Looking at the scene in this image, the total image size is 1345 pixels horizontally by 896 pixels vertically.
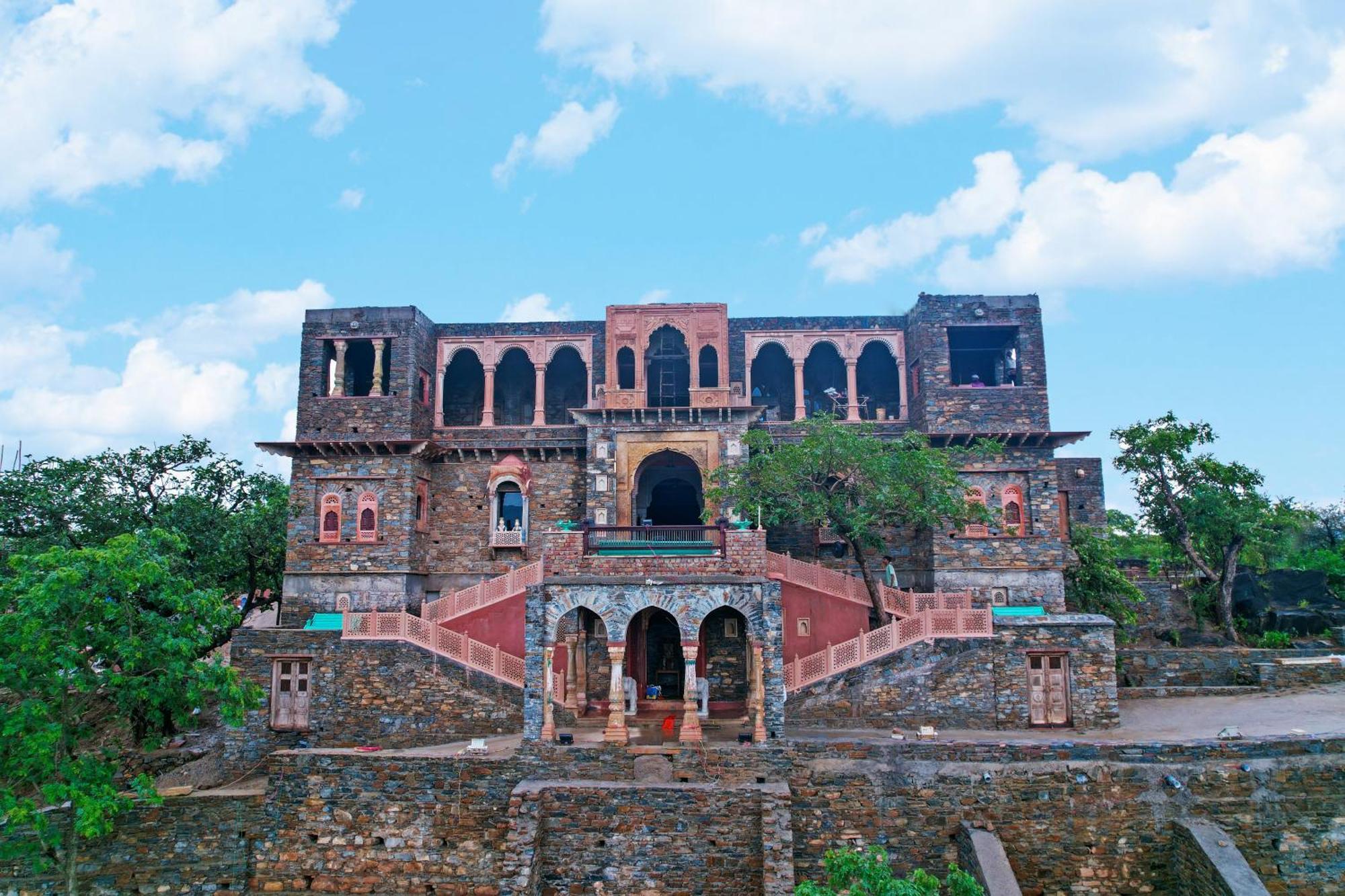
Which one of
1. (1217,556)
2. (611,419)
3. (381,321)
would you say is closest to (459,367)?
(381,321)

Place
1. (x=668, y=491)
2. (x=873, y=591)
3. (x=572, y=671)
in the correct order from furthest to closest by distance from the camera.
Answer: (x=668, y=491) < (x=873, y=591) < (x=572, y=671)

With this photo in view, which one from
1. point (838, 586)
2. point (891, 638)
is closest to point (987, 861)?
point (891, 638)

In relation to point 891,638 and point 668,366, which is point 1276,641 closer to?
point 891,638

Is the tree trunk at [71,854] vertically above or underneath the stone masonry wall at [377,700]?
underneath

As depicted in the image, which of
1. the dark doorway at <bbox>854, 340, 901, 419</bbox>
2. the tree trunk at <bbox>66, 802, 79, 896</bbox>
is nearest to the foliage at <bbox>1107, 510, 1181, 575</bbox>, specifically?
the dark doorway at <bbox>854, 340, 901, 419</bbox>

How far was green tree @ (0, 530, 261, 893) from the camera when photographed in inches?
628

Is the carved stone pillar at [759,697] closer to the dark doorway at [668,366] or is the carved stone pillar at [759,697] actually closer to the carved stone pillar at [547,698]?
the carved stone pillar at [547,698]

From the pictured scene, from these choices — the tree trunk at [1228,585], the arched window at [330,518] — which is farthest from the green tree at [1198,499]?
the arched window at [330,518]

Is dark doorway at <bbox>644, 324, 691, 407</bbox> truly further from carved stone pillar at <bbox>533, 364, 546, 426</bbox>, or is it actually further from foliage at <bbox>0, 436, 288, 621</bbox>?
foliage at <bbox>0, 436, 288, 621</bbox>

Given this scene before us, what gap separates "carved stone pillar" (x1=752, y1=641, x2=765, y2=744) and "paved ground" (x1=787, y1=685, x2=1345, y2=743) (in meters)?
1.23

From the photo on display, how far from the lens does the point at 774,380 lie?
30922mm

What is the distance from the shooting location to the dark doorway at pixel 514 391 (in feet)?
103

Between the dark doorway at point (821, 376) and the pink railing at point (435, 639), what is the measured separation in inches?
558

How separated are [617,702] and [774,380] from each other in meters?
15.3
